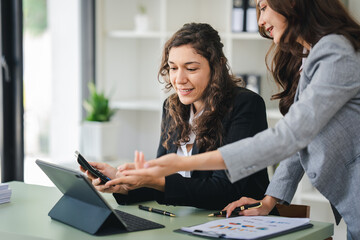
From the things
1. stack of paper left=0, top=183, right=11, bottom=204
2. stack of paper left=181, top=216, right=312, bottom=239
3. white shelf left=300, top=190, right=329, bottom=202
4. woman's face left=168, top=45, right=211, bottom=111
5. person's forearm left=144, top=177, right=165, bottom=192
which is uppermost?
woman's face left=168, top=45, right=211, bottom=111

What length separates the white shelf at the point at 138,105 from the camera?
4258 millimetres

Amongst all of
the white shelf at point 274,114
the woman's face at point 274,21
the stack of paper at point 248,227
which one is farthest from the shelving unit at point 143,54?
the stack of paper at point 248,227

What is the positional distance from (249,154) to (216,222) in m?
0.30

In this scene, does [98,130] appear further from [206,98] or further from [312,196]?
[206,98]

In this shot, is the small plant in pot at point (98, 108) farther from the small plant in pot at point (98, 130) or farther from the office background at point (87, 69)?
the office background at point (87, 69)

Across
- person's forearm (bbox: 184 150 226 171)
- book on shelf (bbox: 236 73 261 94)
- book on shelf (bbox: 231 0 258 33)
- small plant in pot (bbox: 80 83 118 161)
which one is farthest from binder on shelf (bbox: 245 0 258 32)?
person's forearm (bbox: 184 150 226 171)

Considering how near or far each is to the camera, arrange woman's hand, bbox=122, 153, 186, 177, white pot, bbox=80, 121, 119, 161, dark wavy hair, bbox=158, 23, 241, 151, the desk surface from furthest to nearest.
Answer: white pot, bbox=80, 121, 119, 161, dark wavy hair, bbox=158, 23, 241, 151, the desk surface, woman's hand, bbox=122, 153, 186, 177

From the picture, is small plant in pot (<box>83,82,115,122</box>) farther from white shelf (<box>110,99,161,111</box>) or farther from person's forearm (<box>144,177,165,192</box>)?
person's forearm (<box>144,177,165,192</box>)

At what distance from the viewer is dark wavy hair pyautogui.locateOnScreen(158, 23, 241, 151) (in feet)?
→ 6.93

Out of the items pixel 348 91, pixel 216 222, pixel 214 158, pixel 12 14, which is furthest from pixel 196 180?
pixel 12 14

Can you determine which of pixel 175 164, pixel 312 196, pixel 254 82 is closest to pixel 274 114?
pixel 254 82

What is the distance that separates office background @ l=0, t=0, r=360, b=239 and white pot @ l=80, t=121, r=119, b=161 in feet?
0.34

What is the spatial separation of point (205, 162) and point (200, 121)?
0.66 metres

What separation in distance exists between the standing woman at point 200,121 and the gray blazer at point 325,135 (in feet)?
1.27
